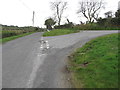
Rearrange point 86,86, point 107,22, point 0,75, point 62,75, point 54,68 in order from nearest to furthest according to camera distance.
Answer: point 86,86 < point 62,75 < point 0,75 < point 54,68 < point 107,22

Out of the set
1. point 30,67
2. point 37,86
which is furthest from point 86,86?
point 30,67

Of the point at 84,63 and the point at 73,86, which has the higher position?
the point at 84,63

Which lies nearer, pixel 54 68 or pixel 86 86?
pixel 86 86

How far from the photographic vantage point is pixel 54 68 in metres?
5.26

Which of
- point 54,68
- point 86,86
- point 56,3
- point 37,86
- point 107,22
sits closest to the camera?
point 86,86

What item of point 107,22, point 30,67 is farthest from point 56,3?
point 30,67

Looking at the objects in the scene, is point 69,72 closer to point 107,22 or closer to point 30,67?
point 30,67

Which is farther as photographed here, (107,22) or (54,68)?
(107,22)

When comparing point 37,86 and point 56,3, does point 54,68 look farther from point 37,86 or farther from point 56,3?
point 56,3

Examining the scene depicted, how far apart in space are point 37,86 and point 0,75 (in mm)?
2194

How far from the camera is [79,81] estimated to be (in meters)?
3.88

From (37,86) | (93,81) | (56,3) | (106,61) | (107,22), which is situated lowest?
(37,86)

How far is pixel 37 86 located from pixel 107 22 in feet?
77.2

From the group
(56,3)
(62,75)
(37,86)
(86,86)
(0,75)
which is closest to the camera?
(86,86)
